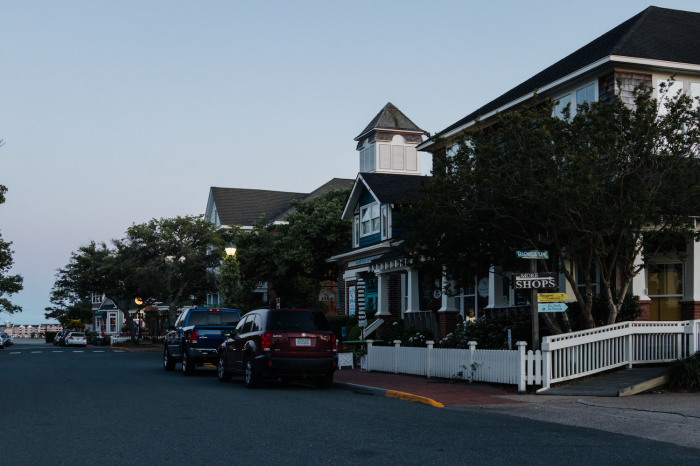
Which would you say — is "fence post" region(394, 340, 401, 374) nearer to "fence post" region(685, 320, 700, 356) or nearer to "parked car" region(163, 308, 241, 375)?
"parked car" region(163, 308, 241, 375)

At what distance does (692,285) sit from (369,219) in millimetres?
17390

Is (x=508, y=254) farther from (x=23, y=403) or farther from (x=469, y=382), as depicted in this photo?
(x=23, y=403)

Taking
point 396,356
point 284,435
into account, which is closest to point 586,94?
point 396,356

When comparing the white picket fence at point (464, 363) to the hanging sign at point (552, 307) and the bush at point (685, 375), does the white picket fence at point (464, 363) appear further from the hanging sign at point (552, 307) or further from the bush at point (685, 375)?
the bush at point (685, 375)

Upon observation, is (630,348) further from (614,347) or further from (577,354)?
(577,354)

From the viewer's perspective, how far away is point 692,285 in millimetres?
17875

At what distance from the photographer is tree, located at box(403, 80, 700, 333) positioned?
46.5 ft

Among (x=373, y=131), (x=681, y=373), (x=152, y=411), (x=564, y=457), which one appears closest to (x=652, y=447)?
(x=564, y=457)

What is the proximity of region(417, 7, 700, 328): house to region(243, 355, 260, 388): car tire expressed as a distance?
22.1 feet

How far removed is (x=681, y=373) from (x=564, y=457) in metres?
6.92

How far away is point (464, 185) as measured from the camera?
15695 mm

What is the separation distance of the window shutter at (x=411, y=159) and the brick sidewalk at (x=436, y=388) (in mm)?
26474

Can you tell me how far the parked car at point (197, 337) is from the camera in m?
20.9

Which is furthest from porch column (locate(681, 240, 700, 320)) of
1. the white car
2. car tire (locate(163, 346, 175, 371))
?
the white car
